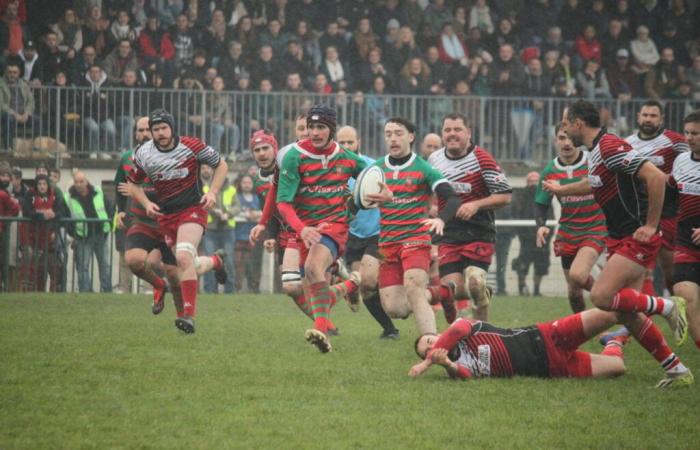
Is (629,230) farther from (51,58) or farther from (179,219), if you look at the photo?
(51,58)

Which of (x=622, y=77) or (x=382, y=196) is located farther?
(x=622, y=77)

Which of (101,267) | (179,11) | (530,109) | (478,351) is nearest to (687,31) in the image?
(530,109)

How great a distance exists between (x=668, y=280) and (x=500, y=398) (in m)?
4.00

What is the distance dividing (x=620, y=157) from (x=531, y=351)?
4.83 feet

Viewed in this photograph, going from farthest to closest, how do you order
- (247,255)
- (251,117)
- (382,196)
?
(251,117), (247,255), (382,196)

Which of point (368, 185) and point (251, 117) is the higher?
point (251, 117)

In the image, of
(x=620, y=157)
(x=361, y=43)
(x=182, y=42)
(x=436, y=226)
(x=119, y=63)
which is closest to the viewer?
(x=620, y=157)

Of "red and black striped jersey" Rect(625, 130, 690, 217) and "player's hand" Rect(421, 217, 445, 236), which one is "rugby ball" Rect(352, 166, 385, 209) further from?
"red and black striped jersey" Rect(625, 130, 690, 217)

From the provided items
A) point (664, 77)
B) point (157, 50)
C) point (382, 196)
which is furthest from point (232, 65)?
point (382, 196)

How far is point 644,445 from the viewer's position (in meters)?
6.16

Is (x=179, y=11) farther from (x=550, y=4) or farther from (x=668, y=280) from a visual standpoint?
(x=668, y=280)

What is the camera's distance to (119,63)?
20469mm

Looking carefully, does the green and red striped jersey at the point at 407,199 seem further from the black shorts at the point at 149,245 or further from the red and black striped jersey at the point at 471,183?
the black shorts at the point at 149,245

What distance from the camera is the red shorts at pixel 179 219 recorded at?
1132 centimetres
